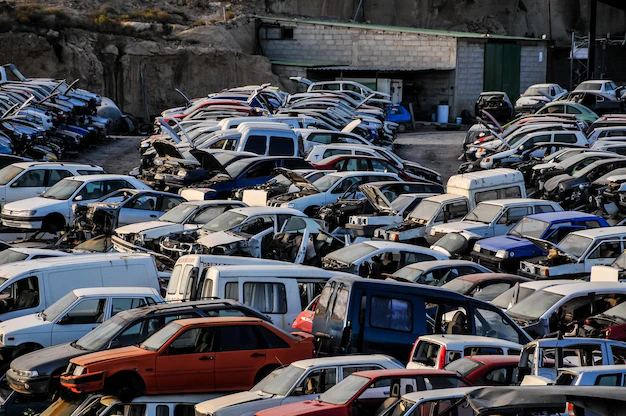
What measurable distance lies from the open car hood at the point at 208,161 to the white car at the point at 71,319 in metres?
9.81

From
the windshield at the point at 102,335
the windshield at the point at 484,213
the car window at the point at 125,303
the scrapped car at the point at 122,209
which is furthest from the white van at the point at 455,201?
the windshield at the point at 102,335

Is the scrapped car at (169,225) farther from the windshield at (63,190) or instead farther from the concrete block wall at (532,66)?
the concrete block wall at (532,66)

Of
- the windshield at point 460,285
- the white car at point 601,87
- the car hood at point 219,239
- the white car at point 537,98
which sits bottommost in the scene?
the windshield at point 460,285

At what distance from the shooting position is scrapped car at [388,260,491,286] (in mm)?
16750

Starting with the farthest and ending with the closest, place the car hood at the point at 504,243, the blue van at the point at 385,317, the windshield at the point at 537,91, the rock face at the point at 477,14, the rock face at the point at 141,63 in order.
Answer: the rock face at the point at 477,14
the rock face at the point at 141,63
the windshield at the point at 537,91
the car hood at the point at 504,243
the blue van at the point at 385,317

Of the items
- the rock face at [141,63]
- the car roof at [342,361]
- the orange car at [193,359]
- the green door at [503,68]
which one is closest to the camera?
the car roof at [342,361]

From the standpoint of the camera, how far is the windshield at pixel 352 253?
17.6 metres

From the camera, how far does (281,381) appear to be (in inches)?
455

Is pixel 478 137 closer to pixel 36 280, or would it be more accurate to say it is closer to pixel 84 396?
pixel 36 280

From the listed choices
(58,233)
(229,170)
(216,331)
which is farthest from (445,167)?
(216,331)

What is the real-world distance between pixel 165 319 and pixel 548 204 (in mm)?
10734

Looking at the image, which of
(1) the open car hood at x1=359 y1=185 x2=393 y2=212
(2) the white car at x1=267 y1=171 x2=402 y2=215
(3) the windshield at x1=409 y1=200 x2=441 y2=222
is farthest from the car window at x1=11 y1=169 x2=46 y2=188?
(3) the windshield at x1=409 y1=200 x2=441 y2=222

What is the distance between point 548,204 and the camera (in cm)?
2189

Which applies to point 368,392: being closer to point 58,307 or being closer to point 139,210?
point 58,307
